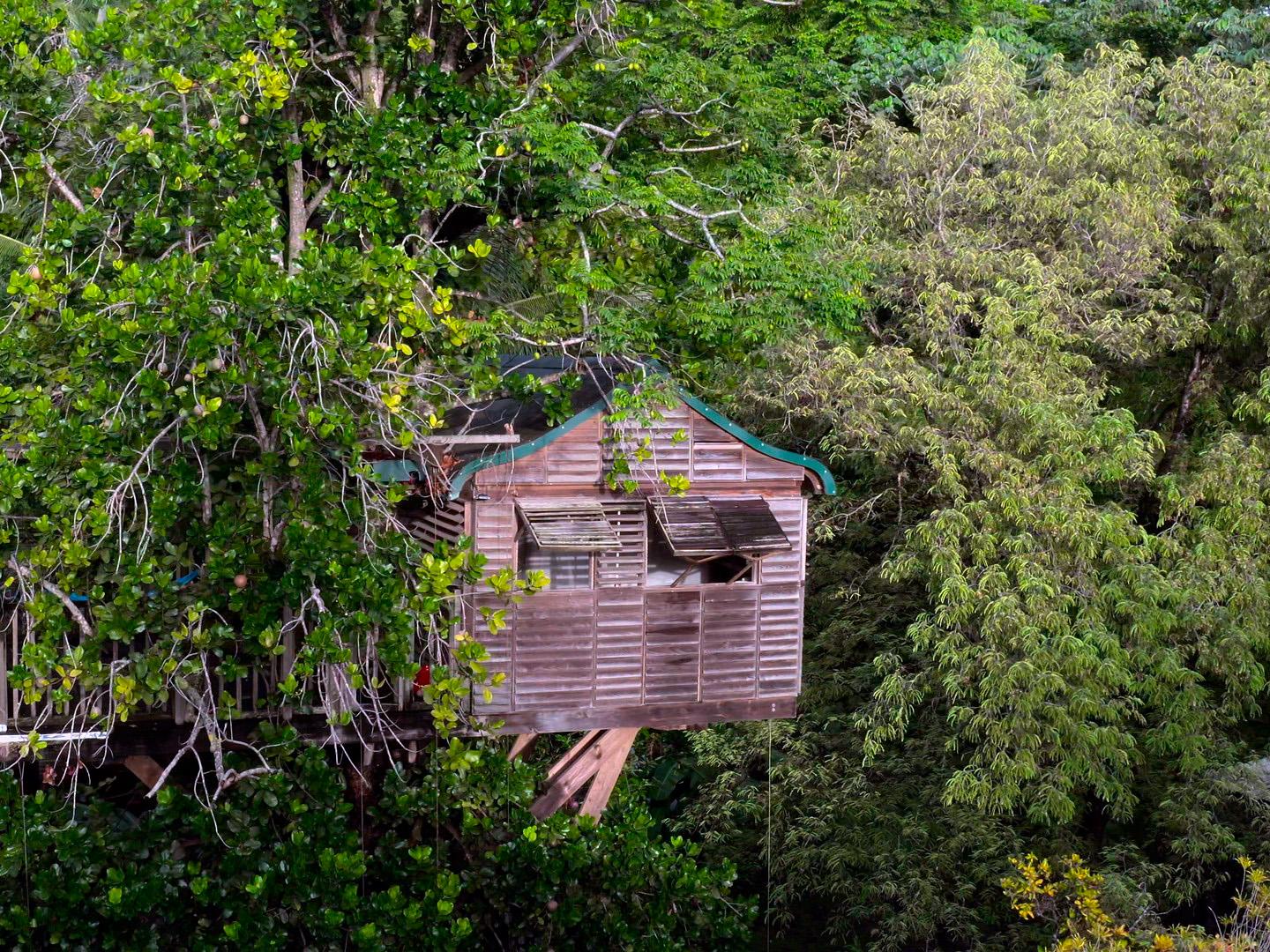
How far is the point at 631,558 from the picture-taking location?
10156 millimetres

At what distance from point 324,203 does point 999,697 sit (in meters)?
7.18

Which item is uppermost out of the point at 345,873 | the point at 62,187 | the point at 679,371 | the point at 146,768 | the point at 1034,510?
the point at 62,187

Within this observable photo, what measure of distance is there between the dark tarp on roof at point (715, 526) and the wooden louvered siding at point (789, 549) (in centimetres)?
18

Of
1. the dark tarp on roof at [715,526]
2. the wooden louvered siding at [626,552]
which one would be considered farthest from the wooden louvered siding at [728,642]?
the wooden louvered siding at [626,552]

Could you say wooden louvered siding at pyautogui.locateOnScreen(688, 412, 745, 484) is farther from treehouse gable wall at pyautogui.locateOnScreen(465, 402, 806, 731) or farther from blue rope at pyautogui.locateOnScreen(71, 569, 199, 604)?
blue rope at pyautogui.locateOnScreen(71, 569, 199, 604)

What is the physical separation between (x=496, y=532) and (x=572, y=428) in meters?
0.89

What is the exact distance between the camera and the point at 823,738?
14852 millimetres

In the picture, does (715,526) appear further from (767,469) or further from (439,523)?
(439,523)

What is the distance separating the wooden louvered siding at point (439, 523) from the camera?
388 inches

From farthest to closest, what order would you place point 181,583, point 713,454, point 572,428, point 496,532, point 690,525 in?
point 713,454
point 690,525
point 572,428
point 496,532
point 181,583

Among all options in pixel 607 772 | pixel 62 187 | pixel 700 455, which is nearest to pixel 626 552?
pixel 700 455

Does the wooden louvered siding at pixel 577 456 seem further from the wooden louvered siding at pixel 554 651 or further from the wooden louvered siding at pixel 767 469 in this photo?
the wooden louvered siding at pixel 767 469

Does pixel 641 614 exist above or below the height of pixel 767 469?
below

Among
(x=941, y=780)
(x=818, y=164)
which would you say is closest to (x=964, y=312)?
(x=818, y=164)
